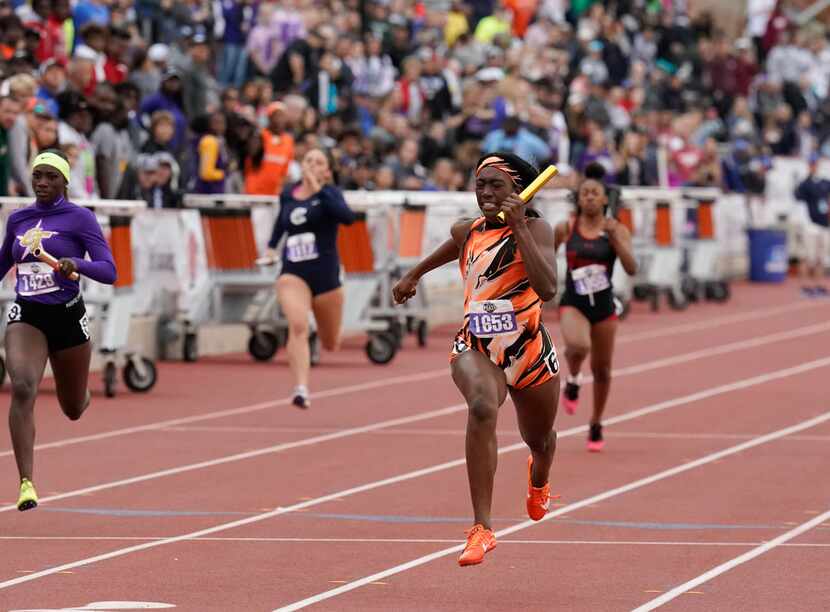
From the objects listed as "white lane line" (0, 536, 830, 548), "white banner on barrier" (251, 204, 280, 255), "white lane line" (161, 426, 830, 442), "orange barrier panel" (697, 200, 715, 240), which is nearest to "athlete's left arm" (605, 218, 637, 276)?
"white lane line" (161, 426, 830, 442)

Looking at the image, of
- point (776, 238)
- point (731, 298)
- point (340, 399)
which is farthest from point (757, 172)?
point (340, 399)

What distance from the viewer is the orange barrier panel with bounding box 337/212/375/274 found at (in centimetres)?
2353

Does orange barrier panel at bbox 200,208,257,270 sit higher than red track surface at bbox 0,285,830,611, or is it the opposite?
orange barrier panel at bbox 200,208,257,270

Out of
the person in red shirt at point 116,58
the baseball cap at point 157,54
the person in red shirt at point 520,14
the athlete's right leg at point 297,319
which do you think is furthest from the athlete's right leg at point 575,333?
the person in red shirt at point 520,14

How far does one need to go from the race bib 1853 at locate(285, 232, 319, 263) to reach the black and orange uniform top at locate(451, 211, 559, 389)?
7998 millimetres

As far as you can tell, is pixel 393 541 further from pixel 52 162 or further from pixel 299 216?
pixel 299 216

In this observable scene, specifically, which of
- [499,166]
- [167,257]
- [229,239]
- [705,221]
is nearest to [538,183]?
[499,166]

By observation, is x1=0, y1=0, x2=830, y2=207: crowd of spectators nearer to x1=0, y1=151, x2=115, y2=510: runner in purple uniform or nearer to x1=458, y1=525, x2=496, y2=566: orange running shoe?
x1=0, y1=151, x2=115, y2=510: runner in purple uniform

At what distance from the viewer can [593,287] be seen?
51.0 ft

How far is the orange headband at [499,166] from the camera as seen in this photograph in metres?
9.84

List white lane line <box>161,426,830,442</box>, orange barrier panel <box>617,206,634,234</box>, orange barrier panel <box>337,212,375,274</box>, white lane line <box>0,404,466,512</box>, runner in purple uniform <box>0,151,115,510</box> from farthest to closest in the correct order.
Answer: orange barrier panel <box>617,206,634,234</box>
orange barrier panel <box>337,212,375,274</box>
white lane line <box>161,426,830,442</box>
white lane line <box>0,404,466,512</box>
runner in purple uniform <box>0,151,115,510</box>

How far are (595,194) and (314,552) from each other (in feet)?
18.0

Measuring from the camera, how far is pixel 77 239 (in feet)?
39.5

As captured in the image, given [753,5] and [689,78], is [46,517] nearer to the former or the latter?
[689,78]
